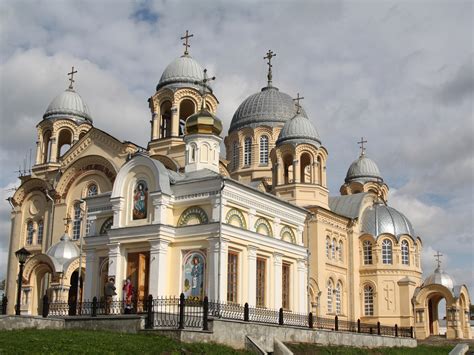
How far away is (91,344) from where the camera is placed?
13.8 meters

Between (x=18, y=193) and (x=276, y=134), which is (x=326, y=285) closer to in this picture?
(x=276, y=134)

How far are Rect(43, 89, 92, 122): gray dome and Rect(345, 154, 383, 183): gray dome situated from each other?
19529 mm

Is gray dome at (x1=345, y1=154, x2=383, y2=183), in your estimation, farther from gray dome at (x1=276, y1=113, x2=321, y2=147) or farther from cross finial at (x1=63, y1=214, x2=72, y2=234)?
cross finial at (x1=63, y1=214, x2=72, y2=234)

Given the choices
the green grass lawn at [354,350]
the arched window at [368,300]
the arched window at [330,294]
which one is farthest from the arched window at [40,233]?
the green grass lawn at [354,350]

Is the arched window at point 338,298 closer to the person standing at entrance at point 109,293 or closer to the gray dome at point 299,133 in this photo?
the gray dome at point 299,133

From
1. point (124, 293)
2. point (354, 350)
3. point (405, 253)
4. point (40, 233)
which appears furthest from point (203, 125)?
point (405, 253)

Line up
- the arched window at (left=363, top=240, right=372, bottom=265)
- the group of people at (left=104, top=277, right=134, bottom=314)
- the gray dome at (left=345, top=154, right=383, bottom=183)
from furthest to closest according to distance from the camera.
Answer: the gray dome at (left=345, top=154, right=383, bottom=183)
the arched window at (left=363, top=240, right=372, bottom=265)
the group of people at (left=104, top=277, right=134, bottom=314)

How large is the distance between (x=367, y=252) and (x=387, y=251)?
3.53 feet

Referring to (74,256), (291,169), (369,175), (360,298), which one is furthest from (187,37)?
(369,175)

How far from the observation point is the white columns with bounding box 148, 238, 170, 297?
67.3 ft

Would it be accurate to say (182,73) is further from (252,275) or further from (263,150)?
(252,275)

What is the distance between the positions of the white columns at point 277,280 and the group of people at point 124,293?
16.2 ft

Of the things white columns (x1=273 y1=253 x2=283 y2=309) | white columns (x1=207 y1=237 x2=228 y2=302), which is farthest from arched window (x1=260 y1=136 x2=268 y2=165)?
white columns (x1=207 y1=237 x2=228 y2=302)

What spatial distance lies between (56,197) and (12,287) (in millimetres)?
5056
